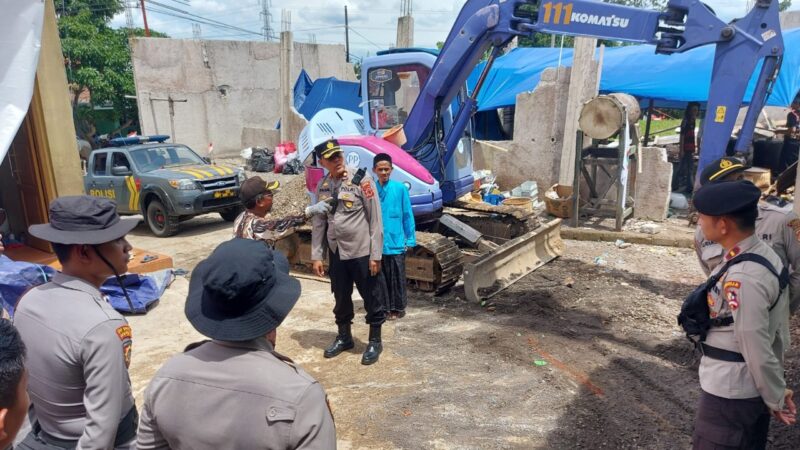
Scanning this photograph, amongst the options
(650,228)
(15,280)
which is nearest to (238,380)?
(15,280)

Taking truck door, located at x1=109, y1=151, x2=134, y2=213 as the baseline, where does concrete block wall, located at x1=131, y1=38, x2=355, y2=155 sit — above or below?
above

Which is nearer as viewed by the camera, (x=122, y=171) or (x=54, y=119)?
(x=54, y=119)

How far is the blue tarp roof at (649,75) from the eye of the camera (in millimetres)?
12547

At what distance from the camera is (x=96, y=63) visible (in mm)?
19594

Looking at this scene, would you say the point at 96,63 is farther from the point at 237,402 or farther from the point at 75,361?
the point at 237,402

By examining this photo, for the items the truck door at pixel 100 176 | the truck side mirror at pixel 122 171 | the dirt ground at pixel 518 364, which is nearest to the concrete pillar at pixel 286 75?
the truck door at pixel 100 176

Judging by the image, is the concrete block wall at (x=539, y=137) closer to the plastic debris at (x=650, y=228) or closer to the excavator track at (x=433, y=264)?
the plastic debris at (x=650, y=228)

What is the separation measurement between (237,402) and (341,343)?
3.62m

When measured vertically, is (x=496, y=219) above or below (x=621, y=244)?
above

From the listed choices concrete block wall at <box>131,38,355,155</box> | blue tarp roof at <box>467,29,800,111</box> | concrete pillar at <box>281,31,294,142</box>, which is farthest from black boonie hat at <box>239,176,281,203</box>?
concrete block wall at <box>131,38,355,155</box>

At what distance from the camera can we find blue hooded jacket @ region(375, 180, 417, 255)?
16.8 feet

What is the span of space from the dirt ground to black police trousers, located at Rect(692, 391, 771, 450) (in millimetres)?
1162

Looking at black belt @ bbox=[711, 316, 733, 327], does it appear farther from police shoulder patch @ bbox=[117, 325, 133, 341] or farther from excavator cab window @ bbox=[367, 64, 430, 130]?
excavator cab window @ bbox=[367, 64, 430, 130]

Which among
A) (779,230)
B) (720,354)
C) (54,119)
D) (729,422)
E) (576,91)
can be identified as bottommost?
(729,422)
